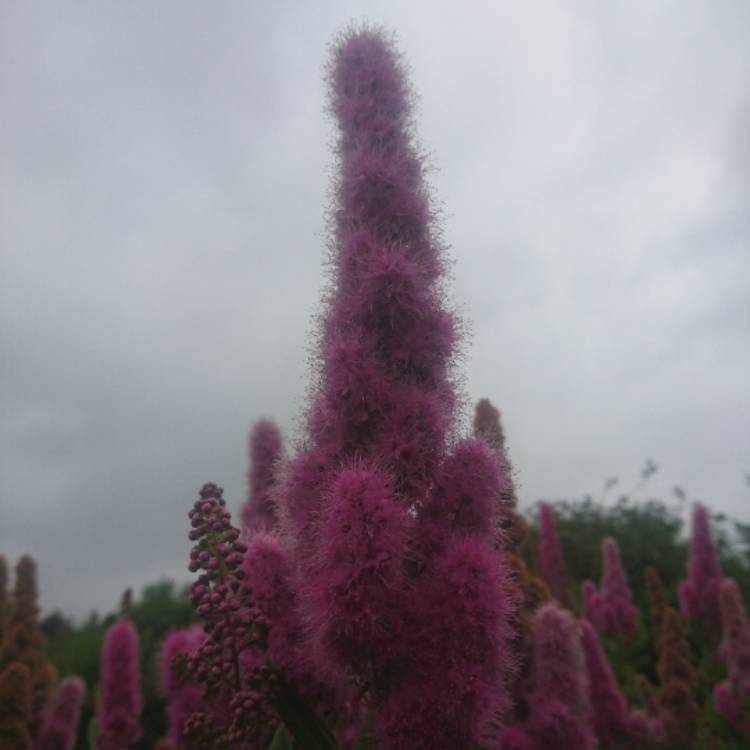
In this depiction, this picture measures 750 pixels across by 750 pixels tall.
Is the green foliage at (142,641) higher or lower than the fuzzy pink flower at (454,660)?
higher

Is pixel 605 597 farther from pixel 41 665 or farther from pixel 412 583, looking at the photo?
pixel 412 583

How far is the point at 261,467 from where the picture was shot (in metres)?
5.14

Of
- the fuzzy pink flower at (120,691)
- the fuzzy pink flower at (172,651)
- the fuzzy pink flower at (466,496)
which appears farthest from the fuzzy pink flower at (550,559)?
the fuzzy pink flower at (466,496)

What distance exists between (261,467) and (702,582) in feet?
26.2

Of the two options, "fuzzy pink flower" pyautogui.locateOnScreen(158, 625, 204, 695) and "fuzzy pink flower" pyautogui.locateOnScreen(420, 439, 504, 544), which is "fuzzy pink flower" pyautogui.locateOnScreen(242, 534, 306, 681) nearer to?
"fuzzy pink flower" pyautogui.locateOnScreen(420, 439, 504, 544)

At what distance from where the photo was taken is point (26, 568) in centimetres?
786

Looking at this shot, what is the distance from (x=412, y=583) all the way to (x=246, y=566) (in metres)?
0.86

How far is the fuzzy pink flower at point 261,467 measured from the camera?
4764 millimetres

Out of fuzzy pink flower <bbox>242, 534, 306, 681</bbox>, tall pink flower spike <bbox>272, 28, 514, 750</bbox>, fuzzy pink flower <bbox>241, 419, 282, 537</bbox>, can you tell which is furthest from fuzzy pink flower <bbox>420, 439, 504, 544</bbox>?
fuzzy pink flower <bbox>241, 419, 282, 537</bbox>

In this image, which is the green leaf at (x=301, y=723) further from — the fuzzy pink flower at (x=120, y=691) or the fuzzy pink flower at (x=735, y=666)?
the fuzzy pink flower at (x=735, y=666)

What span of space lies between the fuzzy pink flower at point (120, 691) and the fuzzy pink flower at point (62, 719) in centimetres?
36

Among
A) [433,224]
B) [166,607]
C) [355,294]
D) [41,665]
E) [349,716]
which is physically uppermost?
[166,607]

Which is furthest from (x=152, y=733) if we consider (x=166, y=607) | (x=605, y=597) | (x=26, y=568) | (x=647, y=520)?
(x=647, y=520)

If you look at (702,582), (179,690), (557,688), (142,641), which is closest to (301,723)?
(179,690)
